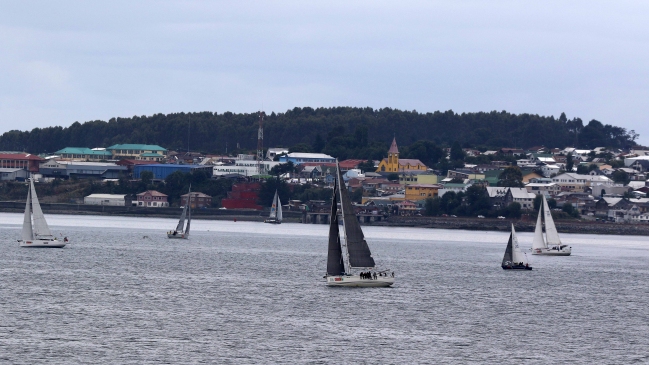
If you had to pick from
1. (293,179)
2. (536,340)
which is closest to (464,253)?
A: (536,340)

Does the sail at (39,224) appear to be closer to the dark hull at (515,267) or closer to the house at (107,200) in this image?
the dark hull at (515,267)

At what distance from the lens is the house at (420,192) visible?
175 metres

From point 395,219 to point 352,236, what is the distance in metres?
113

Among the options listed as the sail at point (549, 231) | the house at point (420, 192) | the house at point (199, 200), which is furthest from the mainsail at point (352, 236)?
the house at point (420, 192)

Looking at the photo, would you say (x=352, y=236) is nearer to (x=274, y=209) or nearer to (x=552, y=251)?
(x=552, y=251)

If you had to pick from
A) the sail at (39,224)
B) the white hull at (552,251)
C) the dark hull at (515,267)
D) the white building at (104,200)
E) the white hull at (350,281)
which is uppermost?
the white building at (104,200)

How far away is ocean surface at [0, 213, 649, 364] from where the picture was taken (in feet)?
113

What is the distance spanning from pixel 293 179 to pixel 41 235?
116 m

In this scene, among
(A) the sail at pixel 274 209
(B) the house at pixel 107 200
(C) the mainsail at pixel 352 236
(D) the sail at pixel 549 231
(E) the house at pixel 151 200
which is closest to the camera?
(C) the mainsail at pixel 352 236

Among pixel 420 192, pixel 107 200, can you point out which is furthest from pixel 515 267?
pixel 107 200

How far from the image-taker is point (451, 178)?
648 feet

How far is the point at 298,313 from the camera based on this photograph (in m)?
42.8

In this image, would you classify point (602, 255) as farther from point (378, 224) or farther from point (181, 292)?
point (378, 224)

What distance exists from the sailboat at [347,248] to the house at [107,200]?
122325 mm
